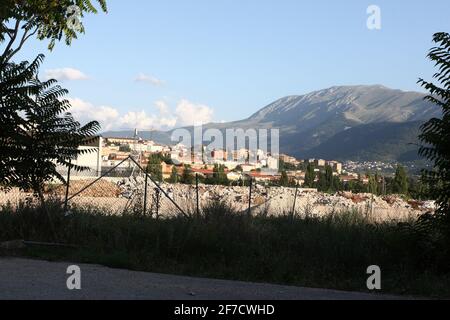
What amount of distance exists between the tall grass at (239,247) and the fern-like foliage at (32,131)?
871 mm

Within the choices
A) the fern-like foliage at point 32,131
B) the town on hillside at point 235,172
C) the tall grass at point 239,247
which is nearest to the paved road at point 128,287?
the tall grass at point 239,247

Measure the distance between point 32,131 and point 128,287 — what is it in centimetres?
662

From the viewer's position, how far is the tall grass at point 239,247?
37.3 feet

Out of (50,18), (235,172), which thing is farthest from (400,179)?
(50,18)

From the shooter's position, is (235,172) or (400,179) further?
(235,172)

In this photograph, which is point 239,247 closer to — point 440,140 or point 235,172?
point 440,140

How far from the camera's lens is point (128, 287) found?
9.41m

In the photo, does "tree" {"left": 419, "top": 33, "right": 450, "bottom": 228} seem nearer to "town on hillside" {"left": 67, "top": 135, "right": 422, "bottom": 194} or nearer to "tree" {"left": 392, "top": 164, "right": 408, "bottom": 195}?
"town on hillside" {"left": 67, "top": 135, "right": 422, "bottom": 194}

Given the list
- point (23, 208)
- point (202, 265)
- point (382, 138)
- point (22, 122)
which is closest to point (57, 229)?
point (23, 208)

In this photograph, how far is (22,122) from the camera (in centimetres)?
1434

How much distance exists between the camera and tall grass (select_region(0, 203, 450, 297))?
11383 millimetres

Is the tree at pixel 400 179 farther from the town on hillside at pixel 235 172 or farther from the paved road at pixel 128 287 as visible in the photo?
the paved road at pixel 128 287
